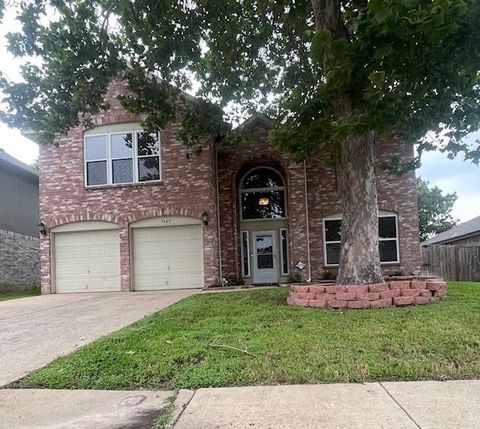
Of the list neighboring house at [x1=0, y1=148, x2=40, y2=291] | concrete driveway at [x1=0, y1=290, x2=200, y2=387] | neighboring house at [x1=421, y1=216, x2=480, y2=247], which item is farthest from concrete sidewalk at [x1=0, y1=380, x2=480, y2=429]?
neighboring house at [x1=421, y1=216, x2=480, y2=247]

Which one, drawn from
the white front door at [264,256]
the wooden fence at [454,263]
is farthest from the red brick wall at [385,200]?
the wooden fence at [454,263]

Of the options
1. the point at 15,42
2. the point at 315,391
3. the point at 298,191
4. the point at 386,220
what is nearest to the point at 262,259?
the point at 298,191

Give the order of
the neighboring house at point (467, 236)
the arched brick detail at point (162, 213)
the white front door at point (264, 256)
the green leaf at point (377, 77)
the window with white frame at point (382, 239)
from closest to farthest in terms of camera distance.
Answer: the green leaf at point (377, 77) < the arched brick detail at point (162, 213) < the window with white frame at point (382, 239) < the white front door at point (264, 256) < the neighboring house at point (467, 236)

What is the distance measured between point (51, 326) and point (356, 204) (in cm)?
560

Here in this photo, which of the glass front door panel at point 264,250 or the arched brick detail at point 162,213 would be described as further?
the glass front door panel at point 264,250

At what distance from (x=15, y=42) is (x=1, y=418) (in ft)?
28.5

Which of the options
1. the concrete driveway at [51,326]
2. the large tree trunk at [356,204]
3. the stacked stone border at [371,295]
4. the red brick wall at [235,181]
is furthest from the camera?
the red brick wall at [235,181]

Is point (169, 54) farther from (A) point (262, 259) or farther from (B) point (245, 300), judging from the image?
(A) point (262, 259)

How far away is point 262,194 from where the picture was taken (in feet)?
54.2

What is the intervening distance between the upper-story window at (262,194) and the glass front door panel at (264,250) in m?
0.77

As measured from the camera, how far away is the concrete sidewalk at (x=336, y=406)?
326 cm

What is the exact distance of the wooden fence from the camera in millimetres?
18578

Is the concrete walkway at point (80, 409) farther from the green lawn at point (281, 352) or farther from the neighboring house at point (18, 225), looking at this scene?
the neighboring house at point (18, 225)

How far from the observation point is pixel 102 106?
39.5 ft
